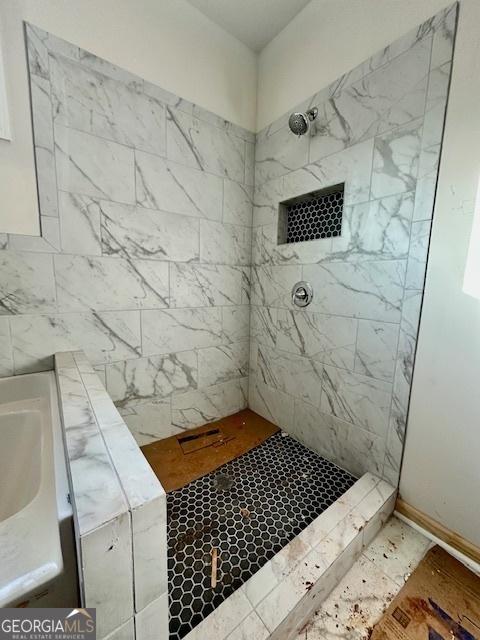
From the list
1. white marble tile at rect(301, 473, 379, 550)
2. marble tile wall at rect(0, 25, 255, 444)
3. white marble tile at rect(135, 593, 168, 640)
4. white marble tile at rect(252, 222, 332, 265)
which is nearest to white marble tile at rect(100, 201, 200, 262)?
marble tile wall at rect(0, 25, 255, 444)

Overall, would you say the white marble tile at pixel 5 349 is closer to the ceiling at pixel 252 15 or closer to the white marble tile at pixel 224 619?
the white marble tile at pixel 224 619

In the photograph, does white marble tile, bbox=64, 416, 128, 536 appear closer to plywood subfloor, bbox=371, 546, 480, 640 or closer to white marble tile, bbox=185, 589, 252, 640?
white marble tile, bbox=185, 589, 252, 640

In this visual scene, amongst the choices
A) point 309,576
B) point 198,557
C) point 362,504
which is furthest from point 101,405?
point 362,504

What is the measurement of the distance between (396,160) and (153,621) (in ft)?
5.71

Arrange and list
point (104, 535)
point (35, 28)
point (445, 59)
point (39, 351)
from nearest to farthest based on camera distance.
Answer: point (104, 535) < point (445, 59) < point (35, 28) < point (39, 351)

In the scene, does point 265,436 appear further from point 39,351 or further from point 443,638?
point 39,351

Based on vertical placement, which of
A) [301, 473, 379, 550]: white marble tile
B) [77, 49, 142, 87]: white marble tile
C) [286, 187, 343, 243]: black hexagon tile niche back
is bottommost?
[301, 473, 379, 550]: white marble tile

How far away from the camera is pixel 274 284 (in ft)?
5.89

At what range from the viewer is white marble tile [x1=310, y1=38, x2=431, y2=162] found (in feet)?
3.51

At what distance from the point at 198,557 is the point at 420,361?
124 centimetres

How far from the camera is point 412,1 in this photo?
1062mm

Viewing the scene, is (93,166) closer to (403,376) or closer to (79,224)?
(79,224)

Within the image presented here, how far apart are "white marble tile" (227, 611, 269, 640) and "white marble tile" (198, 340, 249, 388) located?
1198 mm

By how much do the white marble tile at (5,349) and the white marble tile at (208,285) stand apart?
0.81 metres
